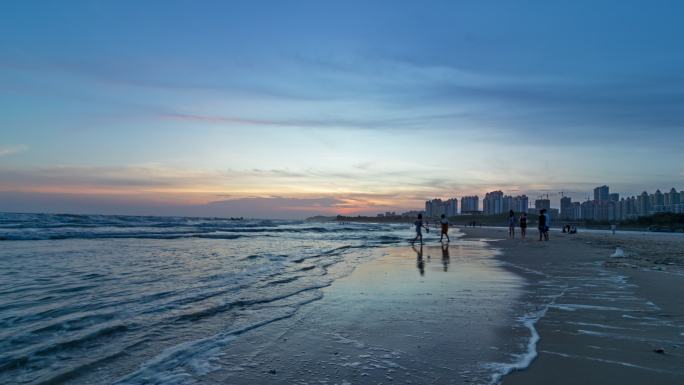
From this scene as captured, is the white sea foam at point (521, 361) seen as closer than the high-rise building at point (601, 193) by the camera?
Yes

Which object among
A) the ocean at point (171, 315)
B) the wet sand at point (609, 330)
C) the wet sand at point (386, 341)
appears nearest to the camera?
the wet sand at point (609, 330)

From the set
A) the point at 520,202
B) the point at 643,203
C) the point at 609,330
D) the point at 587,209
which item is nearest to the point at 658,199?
the point at 643,203

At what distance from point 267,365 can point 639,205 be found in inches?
5744

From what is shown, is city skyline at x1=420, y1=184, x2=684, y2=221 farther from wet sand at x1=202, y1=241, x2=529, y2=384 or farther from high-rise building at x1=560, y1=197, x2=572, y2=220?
wet sand at x1=202, y1=241, x2=529, y2=384

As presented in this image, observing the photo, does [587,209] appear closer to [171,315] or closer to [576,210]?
[576,210]

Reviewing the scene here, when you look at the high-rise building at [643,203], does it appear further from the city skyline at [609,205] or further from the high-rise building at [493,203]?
the high-rise building at [493,203]

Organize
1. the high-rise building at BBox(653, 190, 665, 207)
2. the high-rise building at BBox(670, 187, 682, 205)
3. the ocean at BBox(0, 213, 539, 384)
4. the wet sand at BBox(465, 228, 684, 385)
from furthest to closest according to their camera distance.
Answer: the high-rise building at BBox(653, 190, 665, 207), the high-rise building at BBox(670, 187, 682, 205), the ocean at BBox(0, 213, 539, 384), the wet sand at BBox(465, 228, 684, 385)

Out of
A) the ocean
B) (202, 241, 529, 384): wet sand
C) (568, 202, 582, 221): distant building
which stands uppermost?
(568, 202, 582, 221): distant building

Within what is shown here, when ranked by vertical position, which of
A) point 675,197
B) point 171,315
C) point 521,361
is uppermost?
point 675,197

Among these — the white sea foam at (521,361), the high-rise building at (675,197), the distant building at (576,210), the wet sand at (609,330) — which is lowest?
the white sea foam at (521,361)

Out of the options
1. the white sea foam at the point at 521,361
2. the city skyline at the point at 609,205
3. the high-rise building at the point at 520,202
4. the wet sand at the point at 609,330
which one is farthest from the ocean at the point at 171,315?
the high-rise building at the point at 520,202

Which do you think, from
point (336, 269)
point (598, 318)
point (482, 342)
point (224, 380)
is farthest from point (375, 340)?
point (336, 269)

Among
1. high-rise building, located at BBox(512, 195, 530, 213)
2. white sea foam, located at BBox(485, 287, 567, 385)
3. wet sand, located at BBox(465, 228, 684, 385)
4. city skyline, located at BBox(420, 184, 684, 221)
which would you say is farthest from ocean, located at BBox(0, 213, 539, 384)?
high-rise building, located at BBox(512, 195, 530, 213)

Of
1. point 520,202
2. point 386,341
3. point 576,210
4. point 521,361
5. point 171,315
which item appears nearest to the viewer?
point 521,361
